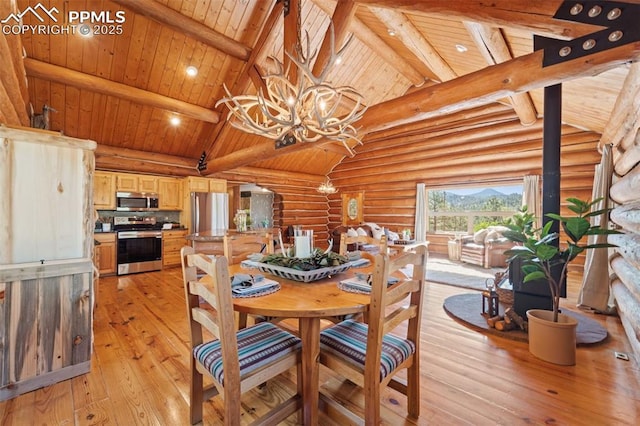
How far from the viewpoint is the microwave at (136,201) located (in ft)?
17.8

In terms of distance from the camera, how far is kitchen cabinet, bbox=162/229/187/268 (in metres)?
5.70

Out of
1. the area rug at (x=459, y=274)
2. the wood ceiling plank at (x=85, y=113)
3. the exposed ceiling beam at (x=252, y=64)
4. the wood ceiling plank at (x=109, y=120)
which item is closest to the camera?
the exposed ceiling beam at (x=252, y=64)

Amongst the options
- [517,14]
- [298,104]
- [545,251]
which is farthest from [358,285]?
[517,14]

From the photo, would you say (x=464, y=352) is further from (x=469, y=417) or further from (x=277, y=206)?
(x=277, y=206)

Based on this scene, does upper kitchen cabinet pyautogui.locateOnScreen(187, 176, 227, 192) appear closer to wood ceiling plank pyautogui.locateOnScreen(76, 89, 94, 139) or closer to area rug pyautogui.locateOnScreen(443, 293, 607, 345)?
wood ceiling plank pyautogui.locateOnScreen(76, 89, 94, 139)

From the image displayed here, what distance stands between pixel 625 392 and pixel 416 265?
1.80 meters

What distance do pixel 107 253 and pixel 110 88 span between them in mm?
2960

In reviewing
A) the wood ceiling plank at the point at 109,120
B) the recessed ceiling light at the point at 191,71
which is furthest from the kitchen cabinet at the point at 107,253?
the recessed ceiling light at the point at 191,71

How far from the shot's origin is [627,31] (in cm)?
191

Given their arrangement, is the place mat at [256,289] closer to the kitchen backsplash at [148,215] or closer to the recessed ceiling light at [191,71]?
the recessed ceiling light at [191,71]

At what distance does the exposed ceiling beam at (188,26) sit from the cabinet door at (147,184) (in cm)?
314

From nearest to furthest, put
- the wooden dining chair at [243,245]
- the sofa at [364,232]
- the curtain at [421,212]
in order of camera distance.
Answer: the wooden dining chair at [243,245], the sofa at [364,232], the curtain at [421,212]

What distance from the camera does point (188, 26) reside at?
154 inches

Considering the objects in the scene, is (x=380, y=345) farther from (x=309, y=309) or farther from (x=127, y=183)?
(x=127, y=183)
